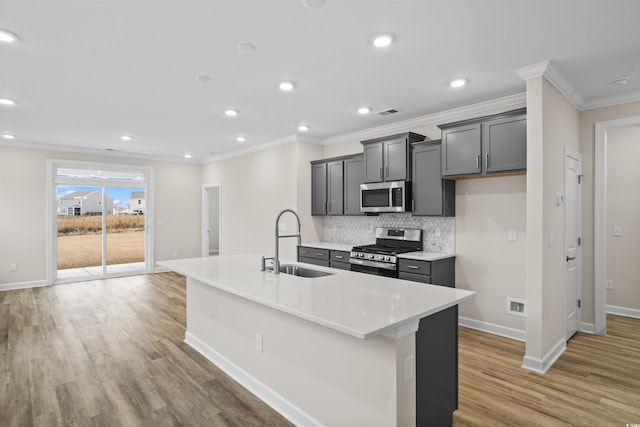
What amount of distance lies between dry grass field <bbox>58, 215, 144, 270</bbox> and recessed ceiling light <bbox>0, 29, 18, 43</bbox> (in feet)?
16.7

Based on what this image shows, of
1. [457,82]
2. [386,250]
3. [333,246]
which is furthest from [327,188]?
[457,82]

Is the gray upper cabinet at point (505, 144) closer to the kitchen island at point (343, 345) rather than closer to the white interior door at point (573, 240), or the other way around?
the white interior door at point (573, 240)

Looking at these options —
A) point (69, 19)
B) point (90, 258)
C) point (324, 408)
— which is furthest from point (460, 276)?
point (90, 258)

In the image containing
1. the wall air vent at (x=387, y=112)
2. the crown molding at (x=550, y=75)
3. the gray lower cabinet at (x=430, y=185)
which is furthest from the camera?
the wall air vent at (x=387, y=112)

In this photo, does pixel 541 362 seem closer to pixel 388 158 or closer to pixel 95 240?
pixel 388 158

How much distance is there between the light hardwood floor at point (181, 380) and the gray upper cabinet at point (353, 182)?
7.19 ft

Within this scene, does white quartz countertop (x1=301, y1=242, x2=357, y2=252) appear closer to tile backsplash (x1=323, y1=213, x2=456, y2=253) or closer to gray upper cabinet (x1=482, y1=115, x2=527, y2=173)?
tile backsplash (x1=323, y1=213, x2=456, y2=253)

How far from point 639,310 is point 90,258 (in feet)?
30.2

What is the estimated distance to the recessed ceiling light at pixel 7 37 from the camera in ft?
7.94

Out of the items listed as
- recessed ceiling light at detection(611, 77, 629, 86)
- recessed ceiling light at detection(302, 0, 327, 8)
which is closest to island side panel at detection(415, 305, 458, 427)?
recessed ceiling light at detection(302, 0, 327, 8)

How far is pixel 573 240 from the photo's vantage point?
3.77 m

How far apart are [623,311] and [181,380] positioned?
17.6 ft

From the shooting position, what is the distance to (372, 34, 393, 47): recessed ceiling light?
2496mm

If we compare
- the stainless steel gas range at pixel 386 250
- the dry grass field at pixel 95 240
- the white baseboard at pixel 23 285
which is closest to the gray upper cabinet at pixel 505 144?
the stainless steel gas range at pixel 386 250
